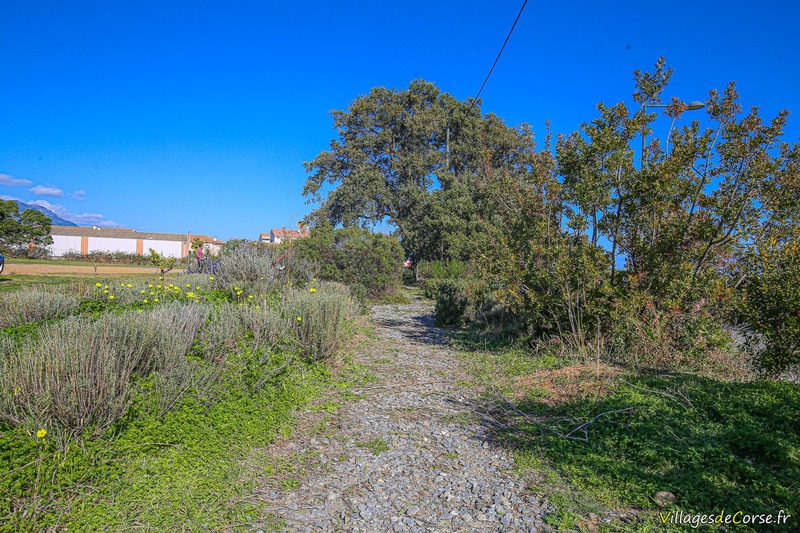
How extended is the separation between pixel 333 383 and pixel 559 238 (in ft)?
15.1

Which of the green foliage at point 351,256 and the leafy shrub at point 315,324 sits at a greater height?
the green foliage at point 351,256

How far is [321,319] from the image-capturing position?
7.24 meters

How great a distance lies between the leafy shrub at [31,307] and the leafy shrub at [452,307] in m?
8.14

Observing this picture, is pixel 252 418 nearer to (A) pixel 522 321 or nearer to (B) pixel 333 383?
(B) pixel 333 383

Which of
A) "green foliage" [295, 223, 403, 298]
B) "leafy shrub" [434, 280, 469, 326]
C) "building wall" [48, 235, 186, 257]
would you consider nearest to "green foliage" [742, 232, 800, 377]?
"leafy shrub" [434, 280, 469, 326]

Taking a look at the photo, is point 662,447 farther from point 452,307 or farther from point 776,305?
point 452,307

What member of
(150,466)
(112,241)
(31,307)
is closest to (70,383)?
(150,466)

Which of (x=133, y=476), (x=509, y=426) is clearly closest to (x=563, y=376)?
(x=509, y=426)

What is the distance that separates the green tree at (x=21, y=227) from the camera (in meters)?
36.1

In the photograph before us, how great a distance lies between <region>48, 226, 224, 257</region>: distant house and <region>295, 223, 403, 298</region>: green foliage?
41.4 metres

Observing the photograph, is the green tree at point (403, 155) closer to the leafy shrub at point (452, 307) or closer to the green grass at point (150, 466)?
the leafy shrub at point (452, 307)

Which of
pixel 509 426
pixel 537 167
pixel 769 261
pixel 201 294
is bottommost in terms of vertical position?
pixel 509 426

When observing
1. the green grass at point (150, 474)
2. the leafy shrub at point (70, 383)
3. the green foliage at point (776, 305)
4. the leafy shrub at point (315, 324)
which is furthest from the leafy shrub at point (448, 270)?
the leafy shrub at point (70, 383)

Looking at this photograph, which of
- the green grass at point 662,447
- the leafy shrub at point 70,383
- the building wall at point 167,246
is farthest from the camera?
the building wall at point 167,246
